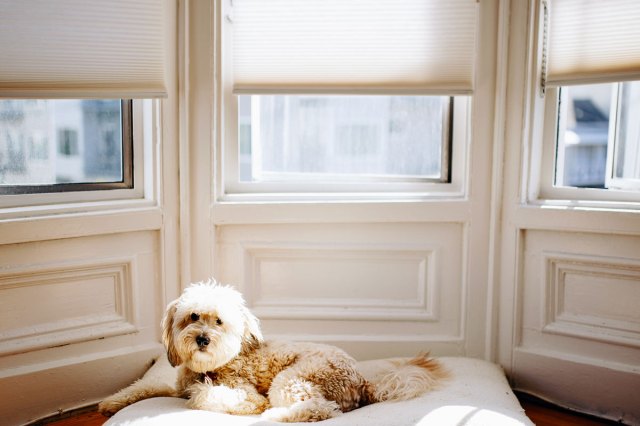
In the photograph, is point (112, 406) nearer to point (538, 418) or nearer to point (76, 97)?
point (76, 97)

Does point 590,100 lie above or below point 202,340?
above

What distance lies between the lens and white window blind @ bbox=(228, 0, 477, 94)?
265cm

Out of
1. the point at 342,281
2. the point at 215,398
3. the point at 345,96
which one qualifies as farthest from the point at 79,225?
the point at 345,96

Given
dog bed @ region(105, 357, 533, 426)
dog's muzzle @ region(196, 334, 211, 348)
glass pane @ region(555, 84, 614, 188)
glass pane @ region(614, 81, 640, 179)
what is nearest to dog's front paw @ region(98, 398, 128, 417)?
dog bed @ region(105, 357, 533, 426)

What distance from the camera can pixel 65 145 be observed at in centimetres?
258

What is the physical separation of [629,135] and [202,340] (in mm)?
1965

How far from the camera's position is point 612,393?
2.54m

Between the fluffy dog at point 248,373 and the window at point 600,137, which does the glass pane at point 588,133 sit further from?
the fluffy dog at point 248,373

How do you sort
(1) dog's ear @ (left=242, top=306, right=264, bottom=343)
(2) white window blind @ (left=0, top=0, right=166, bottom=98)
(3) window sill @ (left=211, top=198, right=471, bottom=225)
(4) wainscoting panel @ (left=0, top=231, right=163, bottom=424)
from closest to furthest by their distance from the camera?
(1) dog's ear @ (left=242, top=306, right=264, bottom=343) < (2) white window blind @ (left=0, top=0, right=166, bottom=98) < (4) wainscoting panel @ (left=0, top=231, right=163, bottom=424) < (3) window sill @ (left=211, top=198, right=471, bottom=225)

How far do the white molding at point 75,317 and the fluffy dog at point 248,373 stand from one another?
1.33 feet

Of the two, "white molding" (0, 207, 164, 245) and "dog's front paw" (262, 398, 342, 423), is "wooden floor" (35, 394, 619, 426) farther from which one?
"dog's front paw" (262, 398, 342, 423)

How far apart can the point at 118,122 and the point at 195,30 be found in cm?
51

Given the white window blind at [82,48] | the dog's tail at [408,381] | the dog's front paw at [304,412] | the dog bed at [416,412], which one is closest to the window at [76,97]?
the white window blind at [82,48]

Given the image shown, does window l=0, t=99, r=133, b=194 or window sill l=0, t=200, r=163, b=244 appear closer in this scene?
window sill l=0, t=200, r=163, b=244
